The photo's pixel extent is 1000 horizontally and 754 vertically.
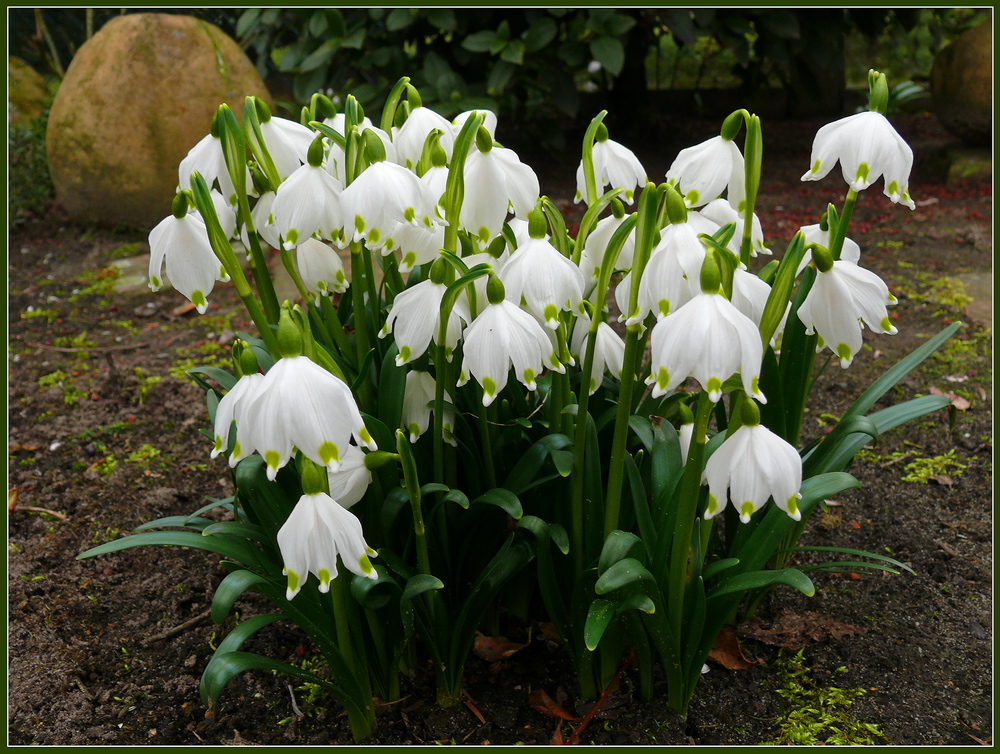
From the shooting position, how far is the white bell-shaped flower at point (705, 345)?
1.09 meters

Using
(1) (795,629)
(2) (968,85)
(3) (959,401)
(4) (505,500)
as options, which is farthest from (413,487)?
(2) (968,85)

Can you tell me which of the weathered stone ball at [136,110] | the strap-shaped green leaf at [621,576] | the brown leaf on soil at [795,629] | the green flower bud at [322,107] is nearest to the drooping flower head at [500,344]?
the strap-shaped green leaf at [621,576]

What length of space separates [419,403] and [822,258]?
73cm

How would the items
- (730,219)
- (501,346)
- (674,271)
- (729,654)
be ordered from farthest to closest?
A: 1. (729,654)
2. (730,219)
3. (501,346)
4. (674,271)

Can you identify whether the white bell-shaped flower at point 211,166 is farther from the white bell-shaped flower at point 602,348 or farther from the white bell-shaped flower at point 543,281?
the white bell-shaped flower at point 602,348

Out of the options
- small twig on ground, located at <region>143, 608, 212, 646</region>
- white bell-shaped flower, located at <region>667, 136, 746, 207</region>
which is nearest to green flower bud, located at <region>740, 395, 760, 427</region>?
white bell-shaped flower, located at <region>667, 136, 746, 207</region>

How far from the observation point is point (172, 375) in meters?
3.38

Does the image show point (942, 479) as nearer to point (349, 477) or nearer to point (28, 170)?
point (349, 477)

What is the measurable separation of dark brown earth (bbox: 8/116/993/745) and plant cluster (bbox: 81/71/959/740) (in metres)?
0.13

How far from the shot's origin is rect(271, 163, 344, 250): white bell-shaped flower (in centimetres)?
138

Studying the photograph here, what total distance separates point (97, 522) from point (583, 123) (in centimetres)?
542

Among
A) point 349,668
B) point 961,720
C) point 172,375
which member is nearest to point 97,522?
point 172,375

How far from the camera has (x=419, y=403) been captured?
1.59m

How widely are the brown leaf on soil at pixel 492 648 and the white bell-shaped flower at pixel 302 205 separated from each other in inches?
38.7
